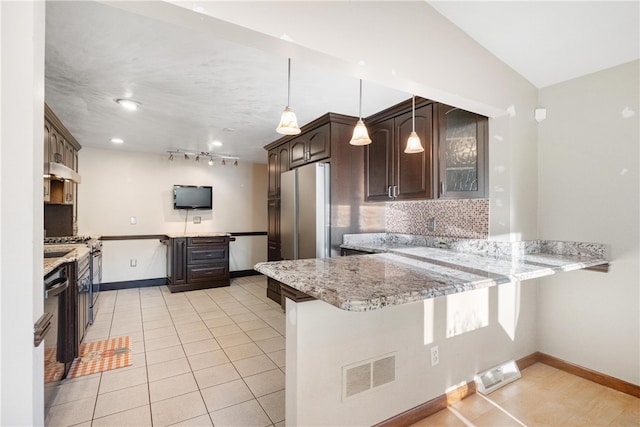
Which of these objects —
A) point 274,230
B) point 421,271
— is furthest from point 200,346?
point 421,271

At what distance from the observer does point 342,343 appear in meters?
1.55

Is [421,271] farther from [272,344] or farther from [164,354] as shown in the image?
[164,354]

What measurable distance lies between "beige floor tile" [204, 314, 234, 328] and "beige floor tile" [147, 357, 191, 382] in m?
0.81

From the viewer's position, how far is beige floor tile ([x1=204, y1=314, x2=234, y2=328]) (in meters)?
3.40

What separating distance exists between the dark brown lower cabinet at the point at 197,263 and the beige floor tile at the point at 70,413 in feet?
9.43

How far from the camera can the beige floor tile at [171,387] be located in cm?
207

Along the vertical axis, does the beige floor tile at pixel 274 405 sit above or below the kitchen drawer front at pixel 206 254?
below

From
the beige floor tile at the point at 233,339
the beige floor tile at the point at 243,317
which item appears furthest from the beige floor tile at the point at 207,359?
the beige floor tile at the point at 243,317

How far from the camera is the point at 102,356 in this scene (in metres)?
2.62

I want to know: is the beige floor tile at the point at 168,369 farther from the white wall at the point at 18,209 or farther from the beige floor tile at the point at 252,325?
the white wall at the point at 18,209

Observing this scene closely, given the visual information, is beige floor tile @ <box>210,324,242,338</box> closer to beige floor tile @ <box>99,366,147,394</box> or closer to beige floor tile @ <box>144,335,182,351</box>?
beige floor tile @ <box>144,335,182,351</box>

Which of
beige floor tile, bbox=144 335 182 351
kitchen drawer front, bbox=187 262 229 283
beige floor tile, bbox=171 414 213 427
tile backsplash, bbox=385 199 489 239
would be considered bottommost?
beige floor tile, bbox=171 414 213 427

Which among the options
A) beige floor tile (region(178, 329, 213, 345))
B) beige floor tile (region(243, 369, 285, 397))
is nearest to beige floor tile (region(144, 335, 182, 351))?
beige floor tile (region(178, 329, 213, 345))

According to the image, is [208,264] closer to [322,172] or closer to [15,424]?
[322,172]
